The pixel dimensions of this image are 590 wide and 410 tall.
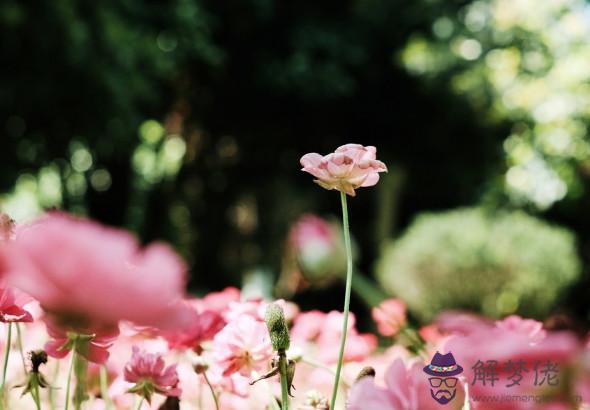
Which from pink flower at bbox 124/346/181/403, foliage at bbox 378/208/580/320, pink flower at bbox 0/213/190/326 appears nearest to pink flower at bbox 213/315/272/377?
pink flower at bbox 124/346/181/403

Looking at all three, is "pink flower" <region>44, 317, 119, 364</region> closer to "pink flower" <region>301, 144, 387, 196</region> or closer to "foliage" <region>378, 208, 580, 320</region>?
"pink flower" <region>301, 144, 387, 196</region>

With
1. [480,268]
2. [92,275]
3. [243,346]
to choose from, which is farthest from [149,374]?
[480,268]

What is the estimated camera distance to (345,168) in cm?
58

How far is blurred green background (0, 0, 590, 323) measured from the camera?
22.0 feet

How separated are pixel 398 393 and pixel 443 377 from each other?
2.0 inches

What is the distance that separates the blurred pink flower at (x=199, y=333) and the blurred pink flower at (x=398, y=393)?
276mm

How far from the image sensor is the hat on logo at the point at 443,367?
1.61 feet

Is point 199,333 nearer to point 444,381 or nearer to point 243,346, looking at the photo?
point 243,346

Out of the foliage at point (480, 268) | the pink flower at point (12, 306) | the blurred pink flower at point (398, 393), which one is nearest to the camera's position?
the blurred pink flower at point (398, 393)

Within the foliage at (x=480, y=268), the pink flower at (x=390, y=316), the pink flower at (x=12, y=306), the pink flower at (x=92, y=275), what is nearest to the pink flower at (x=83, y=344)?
the pink flower at (x=12, y=306)

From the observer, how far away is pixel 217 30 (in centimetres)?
905

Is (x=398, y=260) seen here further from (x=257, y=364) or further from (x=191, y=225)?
(x=257, y=364)

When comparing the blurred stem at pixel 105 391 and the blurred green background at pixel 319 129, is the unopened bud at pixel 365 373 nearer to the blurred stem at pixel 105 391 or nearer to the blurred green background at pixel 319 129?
the blurred stem at pixel 105 391

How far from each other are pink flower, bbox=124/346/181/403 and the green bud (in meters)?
0.14
